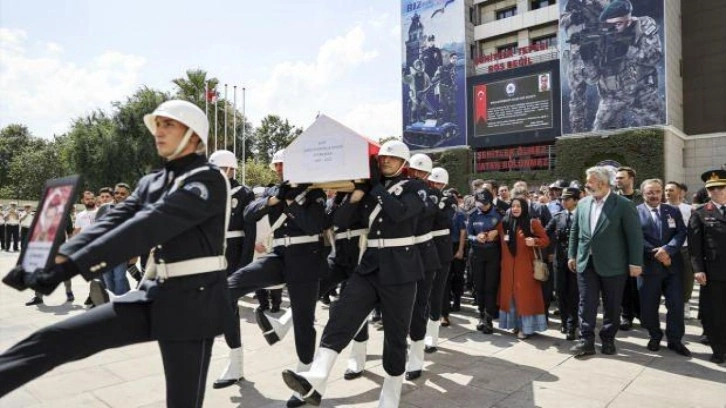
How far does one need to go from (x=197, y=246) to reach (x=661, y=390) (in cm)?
421

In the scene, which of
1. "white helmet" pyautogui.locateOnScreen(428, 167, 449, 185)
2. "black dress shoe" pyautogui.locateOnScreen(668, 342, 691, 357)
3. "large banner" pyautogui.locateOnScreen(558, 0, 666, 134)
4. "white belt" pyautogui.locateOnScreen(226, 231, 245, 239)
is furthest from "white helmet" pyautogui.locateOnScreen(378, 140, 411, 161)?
"large banner" pyautogui.locateOnScreen(558, 0, 666, 134)

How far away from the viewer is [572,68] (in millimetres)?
32781

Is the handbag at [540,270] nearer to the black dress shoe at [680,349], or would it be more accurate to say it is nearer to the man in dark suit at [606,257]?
the man in dark suit at [606,257]

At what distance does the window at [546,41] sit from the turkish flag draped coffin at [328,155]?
35915mm

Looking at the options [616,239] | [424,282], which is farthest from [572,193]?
[424,282]

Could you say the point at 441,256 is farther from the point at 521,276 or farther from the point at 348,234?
the point at 348,234

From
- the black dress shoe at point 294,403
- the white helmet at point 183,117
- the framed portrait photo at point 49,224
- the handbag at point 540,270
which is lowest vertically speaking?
the black dress shoe at point 294,403

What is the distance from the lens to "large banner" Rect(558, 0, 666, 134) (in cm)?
3012

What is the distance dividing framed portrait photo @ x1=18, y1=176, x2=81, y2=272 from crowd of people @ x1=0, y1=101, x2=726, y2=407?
2.2 inches

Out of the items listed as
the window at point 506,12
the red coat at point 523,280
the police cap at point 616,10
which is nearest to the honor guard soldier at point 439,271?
the red coat at point 523,280

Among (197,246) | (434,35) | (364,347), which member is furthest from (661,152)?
(197,246)

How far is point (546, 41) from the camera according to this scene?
37.6 m

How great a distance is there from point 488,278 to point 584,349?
162cm

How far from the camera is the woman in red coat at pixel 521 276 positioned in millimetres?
6359
